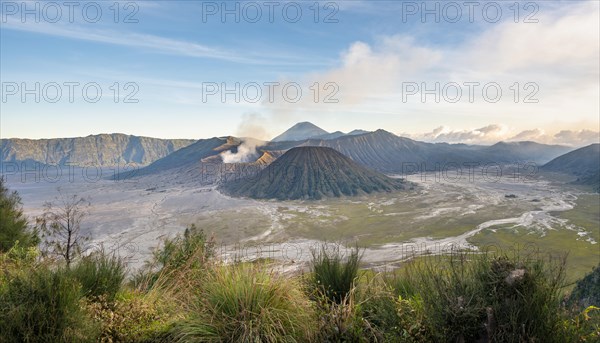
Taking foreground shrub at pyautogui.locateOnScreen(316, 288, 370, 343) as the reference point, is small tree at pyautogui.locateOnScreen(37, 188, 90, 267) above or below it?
below

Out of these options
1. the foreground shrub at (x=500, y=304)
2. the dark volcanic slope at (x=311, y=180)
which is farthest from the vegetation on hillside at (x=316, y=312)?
the dark volcanic slope at (x=311, y=180)

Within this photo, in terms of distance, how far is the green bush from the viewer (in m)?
3.79

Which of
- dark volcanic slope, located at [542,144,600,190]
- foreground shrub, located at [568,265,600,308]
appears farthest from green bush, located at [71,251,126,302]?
dark volcanic slope, located at [542,144,600,190]

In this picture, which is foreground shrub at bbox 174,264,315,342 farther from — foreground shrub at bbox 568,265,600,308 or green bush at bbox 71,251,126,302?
foreground shrub at bbox 568,265,600,308

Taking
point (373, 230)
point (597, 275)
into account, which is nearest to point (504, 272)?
point (597, 275)

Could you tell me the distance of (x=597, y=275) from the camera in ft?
77.0

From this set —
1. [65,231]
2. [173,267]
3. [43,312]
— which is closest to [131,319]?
[43,312]

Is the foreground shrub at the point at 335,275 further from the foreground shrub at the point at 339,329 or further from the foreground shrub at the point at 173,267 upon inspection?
the foreground shrub at the point at 173,267

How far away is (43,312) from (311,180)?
336ft

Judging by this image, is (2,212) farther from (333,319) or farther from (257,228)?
(257,228)

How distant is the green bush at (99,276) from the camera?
3.79 m

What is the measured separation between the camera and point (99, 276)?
3965 mm

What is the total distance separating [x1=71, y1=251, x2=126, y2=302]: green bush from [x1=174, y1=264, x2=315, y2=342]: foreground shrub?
1197 millimetres

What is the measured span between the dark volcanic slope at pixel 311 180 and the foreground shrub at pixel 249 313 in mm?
91985
